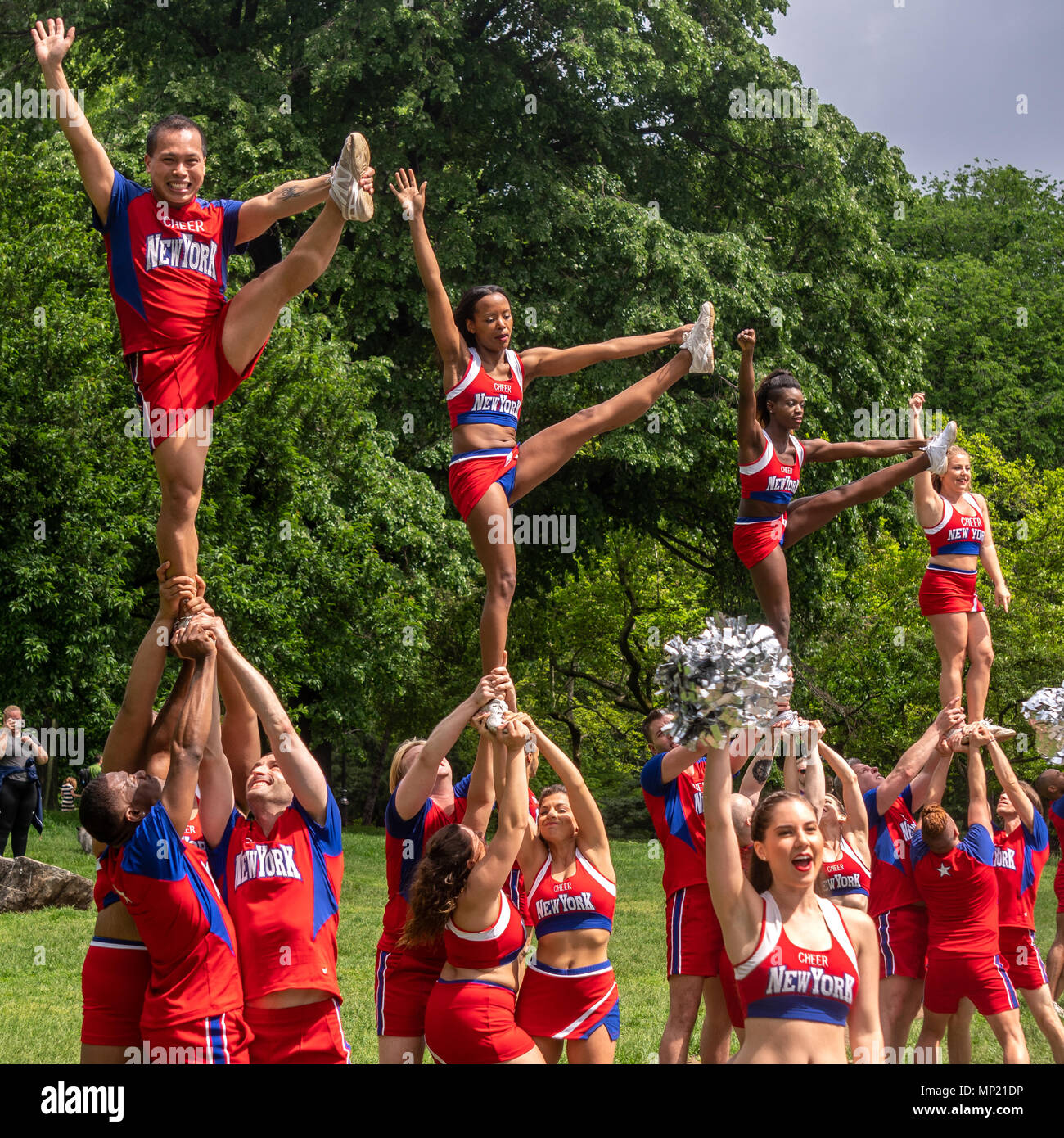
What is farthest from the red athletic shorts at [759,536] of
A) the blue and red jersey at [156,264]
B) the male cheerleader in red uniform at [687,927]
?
the blue and red jersey at [156,264]

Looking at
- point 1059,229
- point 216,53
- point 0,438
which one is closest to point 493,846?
point 0,438

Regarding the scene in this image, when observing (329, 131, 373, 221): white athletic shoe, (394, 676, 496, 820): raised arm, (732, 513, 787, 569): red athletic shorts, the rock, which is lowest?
the rock

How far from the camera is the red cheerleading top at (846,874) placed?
6.44 metres

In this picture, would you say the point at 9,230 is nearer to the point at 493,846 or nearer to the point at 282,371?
the point at 282,371

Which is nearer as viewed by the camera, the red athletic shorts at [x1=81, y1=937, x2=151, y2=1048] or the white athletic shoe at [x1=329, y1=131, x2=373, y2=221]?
the red athletic shorts at [x1=81, y1=937, x2=151, y2=1048]

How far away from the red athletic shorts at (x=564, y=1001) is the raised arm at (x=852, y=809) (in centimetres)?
171

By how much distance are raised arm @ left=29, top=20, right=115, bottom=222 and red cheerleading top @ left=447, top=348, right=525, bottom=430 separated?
1913 mm

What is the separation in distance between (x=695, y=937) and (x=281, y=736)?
2.65 m

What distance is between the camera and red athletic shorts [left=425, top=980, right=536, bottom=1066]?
476 centimetres

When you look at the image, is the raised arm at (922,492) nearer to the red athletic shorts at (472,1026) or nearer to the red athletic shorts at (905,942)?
the red athletic shorts at (905,942)

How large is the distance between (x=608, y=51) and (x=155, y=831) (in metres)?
15.4

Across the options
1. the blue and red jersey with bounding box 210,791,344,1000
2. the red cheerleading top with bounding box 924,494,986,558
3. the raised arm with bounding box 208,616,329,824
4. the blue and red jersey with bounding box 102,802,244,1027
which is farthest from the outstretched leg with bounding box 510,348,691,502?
the blue and red jersey with bounding box 102,802,244,1027

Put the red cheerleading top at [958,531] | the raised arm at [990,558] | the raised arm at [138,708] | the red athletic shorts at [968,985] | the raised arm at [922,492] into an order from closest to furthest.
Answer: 1. the raised arm at [138,708]
2. the red athletic shorts at [968,985]
3. the raised arm at [922,492]
4. the red cheerleading top at [958,531]
5. the raised arm at [990,558]

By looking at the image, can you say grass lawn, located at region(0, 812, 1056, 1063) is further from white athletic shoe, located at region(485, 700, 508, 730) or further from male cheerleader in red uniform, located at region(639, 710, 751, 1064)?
white athletic shoe, located at region(485, 700, 508, 730)
